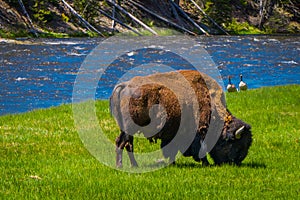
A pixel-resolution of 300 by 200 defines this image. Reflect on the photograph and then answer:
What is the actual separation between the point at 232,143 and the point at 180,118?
3.30ft

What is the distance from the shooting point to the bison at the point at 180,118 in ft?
33.1

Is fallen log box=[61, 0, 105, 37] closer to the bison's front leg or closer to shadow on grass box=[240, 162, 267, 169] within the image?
shadow on grass box=[240, 162, 267, 169]

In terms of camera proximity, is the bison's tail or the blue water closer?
the bison's tail

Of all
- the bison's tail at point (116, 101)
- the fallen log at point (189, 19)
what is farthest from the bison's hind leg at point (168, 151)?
the fallen log at point (189, 19)

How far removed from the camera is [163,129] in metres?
10.2

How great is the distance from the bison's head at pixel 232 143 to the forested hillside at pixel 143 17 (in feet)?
134

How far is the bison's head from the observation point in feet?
33.8

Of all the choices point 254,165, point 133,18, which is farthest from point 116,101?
point 133,18

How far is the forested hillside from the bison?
40.5 metres

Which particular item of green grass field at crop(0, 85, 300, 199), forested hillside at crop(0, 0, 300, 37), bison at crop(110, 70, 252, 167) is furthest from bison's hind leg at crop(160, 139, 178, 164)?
forested hillside at crop(0, 0, 300, 37)

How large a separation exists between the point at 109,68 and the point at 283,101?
1764 centimetres

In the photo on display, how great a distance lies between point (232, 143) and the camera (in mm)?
10406

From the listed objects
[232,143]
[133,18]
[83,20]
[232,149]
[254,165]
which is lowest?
[133,18]

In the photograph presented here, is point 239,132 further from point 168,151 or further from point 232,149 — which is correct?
point 168,151
